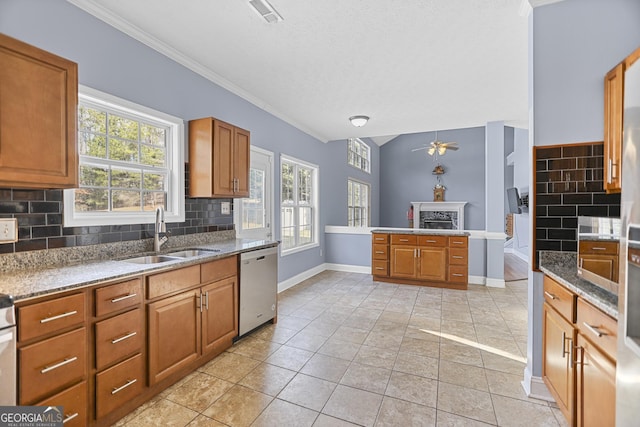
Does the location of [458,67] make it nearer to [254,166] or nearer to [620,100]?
[620,100]

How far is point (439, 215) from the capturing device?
396 inches

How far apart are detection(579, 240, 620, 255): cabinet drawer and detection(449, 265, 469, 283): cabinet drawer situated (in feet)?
10.8

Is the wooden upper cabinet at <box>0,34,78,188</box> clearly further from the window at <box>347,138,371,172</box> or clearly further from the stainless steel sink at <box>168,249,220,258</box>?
the window at <box>347,138,371,172</box>

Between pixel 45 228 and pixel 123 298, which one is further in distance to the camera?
pixel 45 228

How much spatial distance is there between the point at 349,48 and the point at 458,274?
375cm

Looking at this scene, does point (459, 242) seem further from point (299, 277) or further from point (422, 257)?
point (299, 277)

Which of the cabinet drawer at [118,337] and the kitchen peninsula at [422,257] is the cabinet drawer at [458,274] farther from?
the cabinet drawer at [118,337]

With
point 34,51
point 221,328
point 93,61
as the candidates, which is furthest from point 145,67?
point 221,328

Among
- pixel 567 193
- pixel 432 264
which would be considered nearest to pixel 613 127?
pixel 567 193

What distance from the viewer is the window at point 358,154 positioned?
8.07 meters

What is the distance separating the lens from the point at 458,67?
122 inches

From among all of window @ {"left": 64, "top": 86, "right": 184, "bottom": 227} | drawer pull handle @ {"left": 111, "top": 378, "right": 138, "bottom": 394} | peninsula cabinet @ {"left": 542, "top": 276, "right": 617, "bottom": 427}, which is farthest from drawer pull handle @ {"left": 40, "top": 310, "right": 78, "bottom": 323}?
peninsula cabinet @ {"left": 542, "top": 276, "right": 617, "bottom": 427}

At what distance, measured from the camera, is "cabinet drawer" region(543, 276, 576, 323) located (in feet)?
5.25

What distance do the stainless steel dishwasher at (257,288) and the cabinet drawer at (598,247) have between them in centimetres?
248
